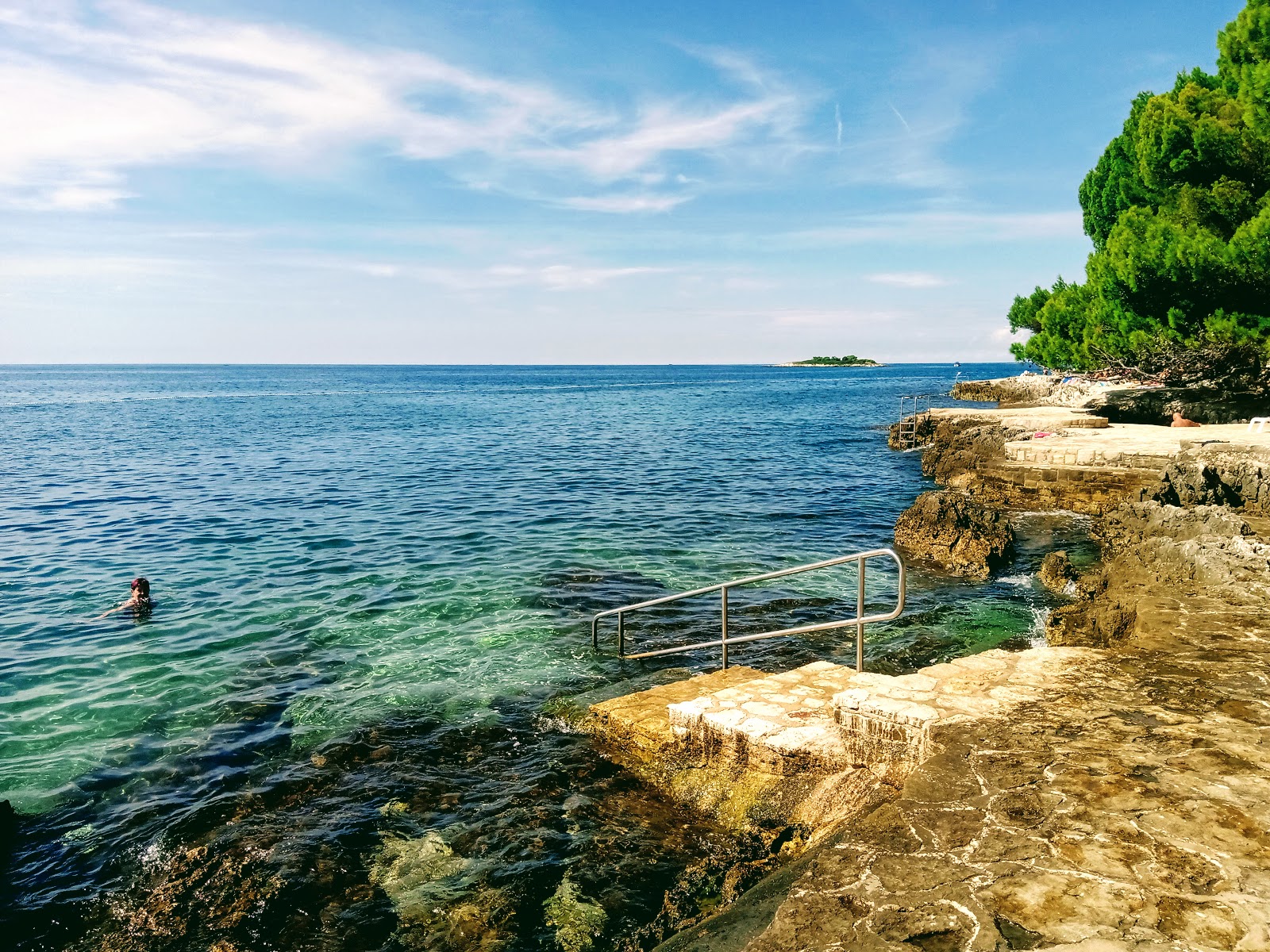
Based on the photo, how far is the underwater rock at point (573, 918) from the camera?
4371mm

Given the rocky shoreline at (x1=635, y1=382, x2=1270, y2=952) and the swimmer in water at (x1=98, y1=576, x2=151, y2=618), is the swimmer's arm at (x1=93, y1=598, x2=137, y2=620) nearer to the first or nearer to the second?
the swimmer in water at (x1=98, y1=576, x2=151, y2=618)

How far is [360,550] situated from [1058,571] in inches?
536

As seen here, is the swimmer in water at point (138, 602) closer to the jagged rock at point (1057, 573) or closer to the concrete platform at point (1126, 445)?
the jagged rock at point (1057, 573)

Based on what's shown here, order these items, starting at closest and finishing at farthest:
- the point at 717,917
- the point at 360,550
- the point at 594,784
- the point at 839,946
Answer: the point at 839,946 < the point at 717,917 < the point at 594,784 < the point at 360,550

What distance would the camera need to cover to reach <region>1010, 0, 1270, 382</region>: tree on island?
17.0 metres

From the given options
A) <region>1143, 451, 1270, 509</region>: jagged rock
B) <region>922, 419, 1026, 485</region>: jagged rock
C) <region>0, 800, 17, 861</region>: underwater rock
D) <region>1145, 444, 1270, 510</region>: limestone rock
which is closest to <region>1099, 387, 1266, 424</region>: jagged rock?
<region>922, 419, 1026, 485</region>: jagged rock

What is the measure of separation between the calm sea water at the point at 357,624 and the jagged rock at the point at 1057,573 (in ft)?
1.18

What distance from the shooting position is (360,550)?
611 inches

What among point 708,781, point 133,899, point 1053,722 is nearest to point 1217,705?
point 1053,722

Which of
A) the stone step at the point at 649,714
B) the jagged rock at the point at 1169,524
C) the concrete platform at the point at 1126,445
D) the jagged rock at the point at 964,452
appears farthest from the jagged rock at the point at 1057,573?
the jagged rock at the point at 964,452

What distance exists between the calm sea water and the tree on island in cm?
779

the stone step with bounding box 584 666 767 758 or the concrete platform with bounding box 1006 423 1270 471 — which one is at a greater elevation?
the concrete platform with bounding box 1006 423 1270 471

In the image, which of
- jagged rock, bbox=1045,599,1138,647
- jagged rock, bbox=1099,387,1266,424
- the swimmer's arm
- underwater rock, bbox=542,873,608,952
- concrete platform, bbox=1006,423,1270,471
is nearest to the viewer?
underwater rock, bbox=542,873,608,952

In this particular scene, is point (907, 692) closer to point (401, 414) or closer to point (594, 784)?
point (594, 784)
